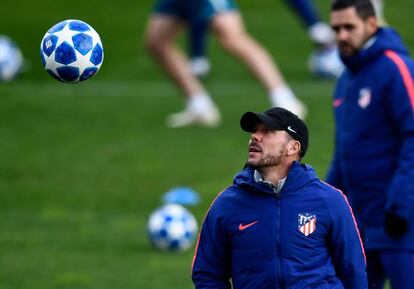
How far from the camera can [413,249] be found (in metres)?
7.60

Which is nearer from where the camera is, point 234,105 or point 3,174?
point 3,174

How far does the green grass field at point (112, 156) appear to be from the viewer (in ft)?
37.0

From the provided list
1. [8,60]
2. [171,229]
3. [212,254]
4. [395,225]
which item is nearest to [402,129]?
[395,225]

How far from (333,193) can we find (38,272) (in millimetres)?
4985

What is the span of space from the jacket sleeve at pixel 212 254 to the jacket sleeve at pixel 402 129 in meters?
1.52

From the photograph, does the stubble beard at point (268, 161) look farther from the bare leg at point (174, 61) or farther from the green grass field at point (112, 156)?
the bare leg at point (174, 61)

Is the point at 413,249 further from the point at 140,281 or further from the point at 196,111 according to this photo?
the point at 196,111

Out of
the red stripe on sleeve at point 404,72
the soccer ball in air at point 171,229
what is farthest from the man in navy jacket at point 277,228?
the soccer ball in air at point 171,229

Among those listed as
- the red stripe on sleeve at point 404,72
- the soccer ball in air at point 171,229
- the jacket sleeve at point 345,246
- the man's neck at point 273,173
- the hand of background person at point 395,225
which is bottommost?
the jacket sleeve at point 345,246

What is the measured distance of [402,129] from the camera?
25.2ft

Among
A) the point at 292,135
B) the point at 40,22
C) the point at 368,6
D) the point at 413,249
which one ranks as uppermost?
the point at 40,22

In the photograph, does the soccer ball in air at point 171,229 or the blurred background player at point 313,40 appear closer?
the soccer ball in air at point 171,229

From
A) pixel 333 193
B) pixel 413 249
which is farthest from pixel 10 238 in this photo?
pixel 333 193

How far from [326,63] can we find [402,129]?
1089cm
